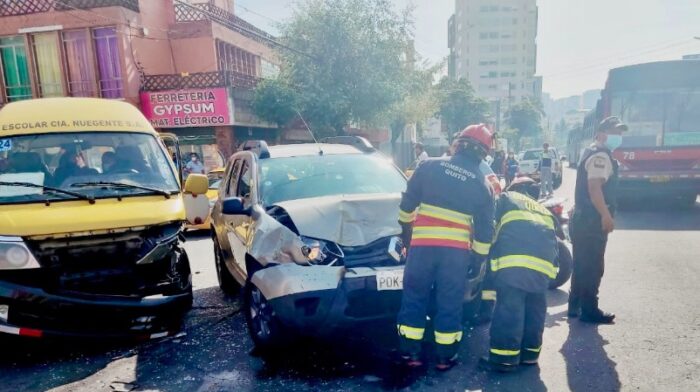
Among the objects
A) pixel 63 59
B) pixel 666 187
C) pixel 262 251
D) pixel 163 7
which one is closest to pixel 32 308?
pixel 262 251

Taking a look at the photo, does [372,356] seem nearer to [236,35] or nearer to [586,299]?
[586,299]

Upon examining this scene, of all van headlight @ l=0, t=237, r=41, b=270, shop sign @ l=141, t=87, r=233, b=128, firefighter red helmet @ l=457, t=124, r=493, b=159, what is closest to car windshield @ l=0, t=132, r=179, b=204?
van headlight @ l=0, t=237, r=41, b=270

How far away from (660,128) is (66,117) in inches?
443

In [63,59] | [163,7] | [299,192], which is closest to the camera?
[299,192]

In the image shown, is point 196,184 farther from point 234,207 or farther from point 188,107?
point 188,107

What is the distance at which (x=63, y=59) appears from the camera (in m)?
17.0

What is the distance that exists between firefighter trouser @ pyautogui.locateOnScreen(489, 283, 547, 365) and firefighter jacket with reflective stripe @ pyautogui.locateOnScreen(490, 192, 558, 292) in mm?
103

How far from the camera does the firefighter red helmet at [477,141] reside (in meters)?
3.42

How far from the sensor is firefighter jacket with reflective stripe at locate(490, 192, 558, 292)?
3.32 m

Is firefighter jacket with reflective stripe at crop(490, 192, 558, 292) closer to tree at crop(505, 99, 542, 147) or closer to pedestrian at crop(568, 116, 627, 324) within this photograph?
pedestrian at crop(568, 116, 627, 324)

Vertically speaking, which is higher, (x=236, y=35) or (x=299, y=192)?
(x=236, y=35)

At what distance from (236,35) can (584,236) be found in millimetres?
19703

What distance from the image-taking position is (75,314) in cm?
368

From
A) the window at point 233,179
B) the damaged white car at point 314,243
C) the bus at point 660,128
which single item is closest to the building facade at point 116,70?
the bus at point 660,128
